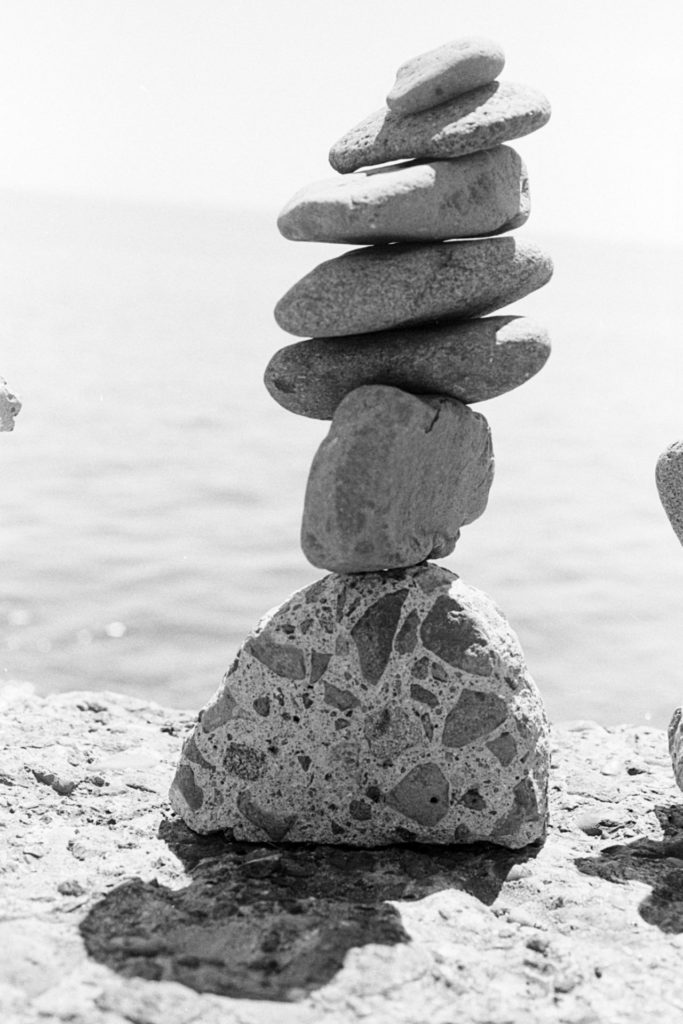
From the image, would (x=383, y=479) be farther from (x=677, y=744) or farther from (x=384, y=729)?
(x=677, y=744)

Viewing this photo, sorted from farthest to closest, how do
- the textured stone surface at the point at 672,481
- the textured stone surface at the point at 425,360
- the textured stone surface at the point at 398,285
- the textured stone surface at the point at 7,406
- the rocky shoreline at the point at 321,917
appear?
1. the textured stone surface at the point at 7,406
2. the textured stone surface at the point at 672,481
3. the textured stone surface at the point at 425,360
4. the textured stone surface at the point at 398,285
5. the rocky shoreline at the point at 321,917

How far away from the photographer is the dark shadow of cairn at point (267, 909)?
3.94 meters

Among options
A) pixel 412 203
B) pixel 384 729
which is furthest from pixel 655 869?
pixel 412 203

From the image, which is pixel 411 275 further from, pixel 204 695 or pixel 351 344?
pixel 204 695

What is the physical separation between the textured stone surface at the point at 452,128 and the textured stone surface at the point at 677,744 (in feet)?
7.82

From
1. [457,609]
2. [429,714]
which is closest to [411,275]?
[457,609]

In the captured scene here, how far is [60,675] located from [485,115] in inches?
248

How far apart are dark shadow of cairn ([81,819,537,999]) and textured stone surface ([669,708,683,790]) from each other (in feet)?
2.20

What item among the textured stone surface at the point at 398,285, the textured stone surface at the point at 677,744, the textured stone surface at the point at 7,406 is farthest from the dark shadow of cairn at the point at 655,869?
the textured stone surface at the point at 7,406

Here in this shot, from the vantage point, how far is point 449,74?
463 centimetres

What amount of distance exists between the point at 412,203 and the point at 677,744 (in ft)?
7.82

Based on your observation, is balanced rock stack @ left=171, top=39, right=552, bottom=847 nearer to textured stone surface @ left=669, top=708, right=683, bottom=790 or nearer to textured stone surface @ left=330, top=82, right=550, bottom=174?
textured stone surface @ left=330, top=82, right=550, bottom=174

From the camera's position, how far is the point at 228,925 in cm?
419

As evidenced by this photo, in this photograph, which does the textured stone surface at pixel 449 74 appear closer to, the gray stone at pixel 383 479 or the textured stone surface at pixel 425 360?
the textured stone surface at pixel 425 360
